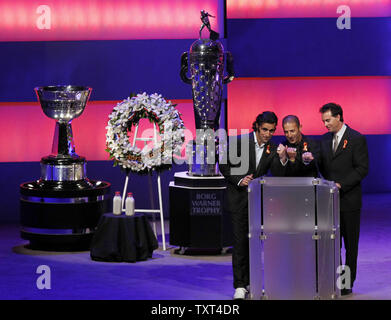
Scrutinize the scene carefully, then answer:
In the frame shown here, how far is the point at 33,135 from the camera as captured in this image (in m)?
9.98

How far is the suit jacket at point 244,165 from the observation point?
5.86 metres

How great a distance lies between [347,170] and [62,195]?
3188 millimetres

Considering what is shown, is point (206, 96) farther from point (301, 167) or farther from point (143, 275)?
point (301, 167)

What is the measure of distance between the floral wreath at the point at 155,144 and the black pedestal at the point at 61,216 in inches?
17.9

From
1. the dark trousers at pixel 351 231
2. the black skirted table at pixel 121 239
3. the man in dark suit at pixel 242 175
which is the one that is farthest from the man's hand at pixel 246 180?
the black skirted table at pixel 121 239

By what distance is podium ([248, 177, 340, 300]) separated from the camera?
565 centimetres

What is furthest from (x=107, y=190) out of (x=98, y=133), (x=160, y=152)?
(x=98, y=133)

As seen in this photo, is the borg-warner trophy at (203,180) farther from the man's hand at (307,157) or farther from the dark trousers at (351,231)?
the man's hand at (307,157)

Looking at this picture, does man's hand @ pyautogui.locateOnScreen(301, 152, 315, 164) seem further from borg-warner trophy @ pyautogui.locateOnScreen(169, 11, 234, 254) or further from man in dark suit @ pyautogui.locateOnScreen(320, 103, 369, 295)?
borg-warner trophy @ pyautogui.locateOnScreen(169, 11, 234, 254)

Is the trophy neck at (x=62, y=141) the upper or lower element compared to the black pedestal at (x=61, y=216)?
upper

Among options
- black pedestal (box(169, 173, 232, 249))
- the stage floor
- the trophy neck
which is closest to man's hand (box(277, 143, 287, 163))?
the stage floor

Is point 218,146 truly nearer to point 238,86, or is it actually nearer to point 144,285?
point 144,285

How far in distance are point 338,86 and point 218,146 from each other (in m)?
4.23

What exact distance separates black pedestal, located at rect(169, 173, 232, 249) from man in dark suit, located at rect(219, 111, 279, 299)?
1786mm
